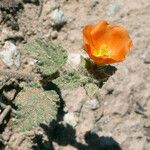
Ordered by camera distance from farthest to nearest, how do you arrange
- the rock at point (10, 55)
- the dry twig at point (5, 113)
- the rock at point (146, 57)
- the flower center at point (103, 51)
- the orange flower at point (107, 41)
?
the rock at point (146, 57) → the rock at point (10, 55) → the dry twig at point (5, 113) → the flower center at point (103, 51) → the orange flower at point (107, 41)

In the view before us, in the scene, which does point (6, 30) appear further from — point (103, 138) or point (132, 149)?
point (132, 149)

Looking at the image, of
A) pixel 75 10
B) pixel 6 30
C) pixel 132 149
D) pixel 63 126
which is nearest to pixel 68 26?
pixel 75 10

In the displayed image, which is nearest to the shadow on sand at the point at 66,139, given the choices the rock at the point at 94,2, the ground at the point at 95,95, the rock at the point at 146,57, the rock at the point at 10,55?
the ground at the point at 95,95

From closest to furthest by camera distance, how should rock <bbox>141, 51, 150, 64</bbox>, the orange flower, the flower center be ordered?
the orange flower → the flower center → rock <bbox>141, 51, 150, 64</bbox>

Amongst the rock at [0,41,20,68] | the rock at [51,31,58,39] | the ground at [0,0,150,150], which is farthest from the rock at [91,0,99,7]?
the rock at [0,41,20,68]

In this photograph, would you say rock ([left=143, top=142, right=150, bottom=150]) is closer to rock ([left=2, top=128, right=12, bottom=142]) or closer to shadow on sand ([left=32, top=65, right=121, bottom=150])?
shadow on sand ([left=32, top=65, right=121, bottom=150])

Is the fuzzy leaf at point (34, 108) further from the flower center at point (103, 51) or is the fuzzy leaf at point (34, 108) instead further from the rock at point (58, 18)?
the rock at point (58, 18)
